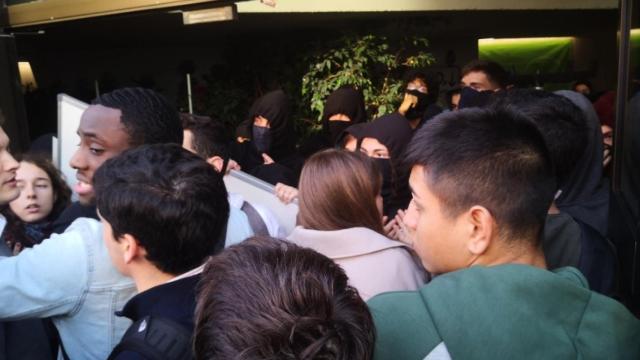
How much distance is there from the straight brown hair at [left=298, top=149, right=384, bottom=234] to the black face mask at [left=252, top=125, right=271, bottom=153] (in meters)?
2.24

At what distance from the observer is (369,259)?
1.93m

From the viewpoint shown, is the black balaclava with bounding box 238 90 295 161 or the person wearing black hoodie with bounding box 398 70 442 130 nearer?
the black balaclava with bounding box 238 90 295 161

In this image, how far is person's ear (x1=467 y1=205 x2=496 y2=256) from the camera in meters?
1.27

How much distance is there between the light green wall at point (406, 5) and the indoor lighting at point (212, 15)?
1.10 meters

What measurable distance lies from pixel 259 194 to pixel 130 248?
4.58 feet

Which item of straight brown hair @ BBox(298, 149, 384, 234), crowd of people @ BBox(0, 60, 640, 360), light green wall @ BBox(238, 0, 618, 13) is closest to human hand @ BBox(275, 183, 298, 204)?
crowd of people @ BBox(0, 60, 640, 360)

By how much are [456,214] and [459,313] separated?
0.93 feet

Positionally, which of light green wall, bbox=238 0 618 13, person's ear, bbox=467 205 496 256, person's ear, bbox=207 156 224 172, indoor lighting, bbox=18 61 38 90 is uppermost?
light green wall, bbox=238 0 618 13

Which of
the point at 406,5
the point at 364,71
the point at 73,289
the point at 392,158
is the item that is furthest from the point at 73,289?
the point at 364,71

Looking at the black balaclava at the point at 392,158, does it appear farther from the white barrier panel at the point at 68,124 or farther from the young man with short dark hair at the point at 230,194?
the white barrier panel at the point at 68,124

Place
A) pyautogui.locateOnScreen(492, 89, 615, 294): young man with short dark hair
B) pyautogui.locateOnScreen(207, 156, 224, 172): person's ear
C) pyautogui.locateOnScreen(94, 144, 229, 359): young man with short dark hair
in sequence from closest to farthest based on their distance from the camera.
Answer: pyautogui.locateOnScreen(94, 144, 229, 359): young man with short dark hair → pyautogui.locateOnScreen(492, 89, 615, 294): young man with short dark hair → pyautogui.locateOnScreen(207, 156, 224, 172): person's ear

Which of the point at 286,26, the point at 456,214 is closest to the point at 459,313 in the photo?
the point at 456,214

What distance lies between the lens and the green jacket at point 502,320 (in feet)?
3.45

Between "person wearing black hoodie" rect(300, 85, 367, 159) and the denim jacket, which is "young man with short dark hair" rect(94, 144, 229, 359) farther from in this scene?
"person wearing black hoodie" rect(300, 85, 367, 159)
